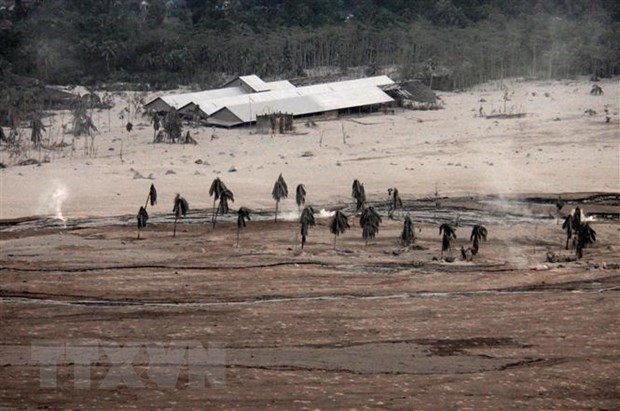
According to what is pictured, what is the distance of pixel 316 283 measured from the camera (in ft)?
126

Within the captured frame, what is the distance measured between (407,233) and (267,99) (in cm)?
3223

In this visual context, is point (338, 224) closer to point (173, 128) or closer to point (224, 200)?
point (224, 200)

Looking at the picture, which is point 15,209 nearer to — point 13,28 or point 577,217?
point 577,217

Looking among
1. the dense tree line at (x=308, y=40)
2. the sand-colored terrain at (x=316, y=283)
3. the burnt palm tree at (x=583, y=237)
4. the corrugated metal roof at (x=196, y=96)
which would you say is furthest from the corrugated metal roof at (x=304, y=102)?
the burnt palm tree at (x=583, y=237)

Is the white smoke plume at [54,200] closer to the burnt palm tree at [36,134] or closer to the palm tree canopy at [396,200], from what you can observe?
the burnt palm tree at [36,134]

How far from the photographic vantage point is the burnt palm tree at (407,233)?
4288 cm

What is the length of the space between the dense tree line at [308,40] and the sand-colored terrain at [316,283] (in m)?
26.9

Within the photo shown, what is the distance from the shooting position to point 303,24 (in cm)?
10775

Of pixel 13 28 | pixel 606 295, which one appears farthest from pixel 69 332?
pixel 13 28

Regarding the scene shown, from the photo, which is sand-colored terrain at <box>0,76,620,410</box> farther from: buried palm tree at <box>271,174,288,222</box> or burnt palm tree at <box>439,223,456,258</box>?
buried palm tree at <box>271,174,288,222</box>

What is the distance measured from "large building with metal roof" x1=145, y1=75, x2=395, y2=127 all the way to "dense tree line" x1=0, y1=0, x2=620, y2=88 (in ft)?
26.1

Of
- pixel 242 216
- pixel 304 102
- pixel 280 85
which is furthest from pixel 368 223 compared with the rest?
pixel 280 85

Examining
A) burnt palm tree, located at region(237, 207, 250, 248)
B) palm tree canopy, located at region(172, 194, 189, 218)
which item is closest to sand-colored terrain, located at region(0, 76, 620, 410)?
burnt palm tree, located at region(237, 207, 250, 248)

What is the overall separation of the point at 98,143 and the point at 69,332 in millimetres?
33538
